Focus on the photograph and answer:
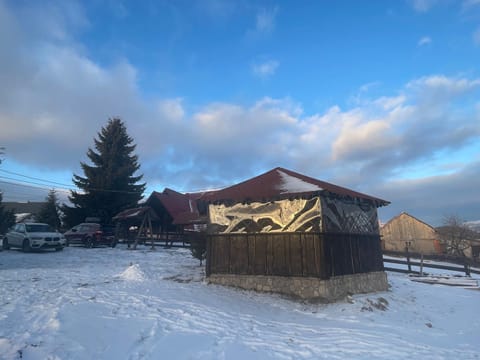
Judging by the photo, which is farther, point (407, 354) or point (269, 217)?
point (269, 217)

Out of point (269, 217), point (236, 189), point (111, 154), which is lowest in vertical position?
point (269, 217)

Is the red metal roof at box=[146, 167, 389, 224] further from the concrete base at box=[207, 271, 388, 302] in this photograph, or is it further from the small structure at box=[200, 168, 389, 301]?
the concrete base at box=[207, 271, 388, 302]

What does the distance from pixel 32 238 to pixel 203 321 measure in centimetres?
1606

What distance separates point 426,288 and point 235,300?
9245 millimetres

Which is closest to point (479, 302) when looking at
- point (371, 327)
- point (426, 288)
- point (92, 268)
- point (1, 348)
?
point (426, 288)

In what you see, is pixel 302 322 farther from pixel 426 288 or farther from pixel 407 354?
pixel 426 288

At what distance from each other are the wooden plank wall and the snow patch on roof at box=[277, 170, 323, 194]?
1.53 m

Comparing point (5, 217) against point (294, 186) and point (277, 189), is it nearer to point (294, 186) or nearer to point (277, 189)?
point (277, 189)

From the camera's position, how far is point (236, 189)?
42.5 ft

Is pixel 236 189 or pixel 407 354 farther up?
pixel 236 189

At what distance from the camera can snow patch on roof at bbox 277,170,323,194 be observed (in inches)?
441

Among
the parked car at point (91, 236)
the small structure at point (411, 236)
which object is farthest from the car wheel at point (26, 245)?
the small structure at point (411, 236)

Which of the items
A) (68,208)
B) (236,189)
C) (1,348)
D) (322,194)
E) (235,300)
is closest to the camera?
(1,348)

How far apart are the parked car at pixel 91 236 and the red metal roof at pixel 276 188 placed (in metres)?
14.2
